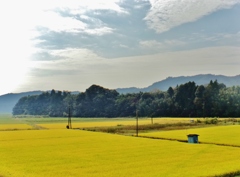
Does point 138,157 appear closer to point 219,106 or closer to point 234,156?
point 234,156

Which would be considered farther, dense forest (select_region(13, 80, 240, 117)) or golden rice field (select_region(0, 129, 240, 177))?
dense forest (select_region(13, 80, 240, 117))

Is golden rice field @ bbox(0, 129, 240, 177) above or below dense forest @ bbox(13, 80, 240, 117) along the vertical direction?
below

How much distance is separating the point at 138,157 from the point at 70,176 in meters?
9.06

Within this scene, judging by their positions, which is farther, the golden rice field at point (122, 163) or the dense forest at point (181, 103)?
the dense forest at point (181, 103)

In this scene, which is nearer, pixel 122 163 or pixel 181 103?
pixel 122 163

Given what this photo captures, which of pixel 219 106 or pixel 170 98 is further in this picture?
pixel 170 98

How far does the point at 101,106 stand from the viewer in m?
193

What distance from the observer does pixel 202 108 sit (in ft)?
441

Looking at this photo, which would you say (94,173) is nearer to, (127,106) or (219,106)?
(219,106)

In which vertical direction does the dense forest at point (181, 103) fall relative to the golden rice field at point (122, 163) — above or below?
above

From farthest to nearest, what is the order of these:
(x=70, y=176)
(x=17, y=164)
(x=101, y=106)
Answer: (x=101, y=106), (x=17, y=164), (x=70, y=176)

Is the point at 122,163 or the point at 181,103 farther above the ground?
the point at 181,103

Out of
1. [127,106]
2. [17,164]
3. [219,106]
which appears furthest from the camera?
[127,106]

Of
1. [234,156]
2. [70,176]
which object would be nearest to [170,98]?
[234,156]
